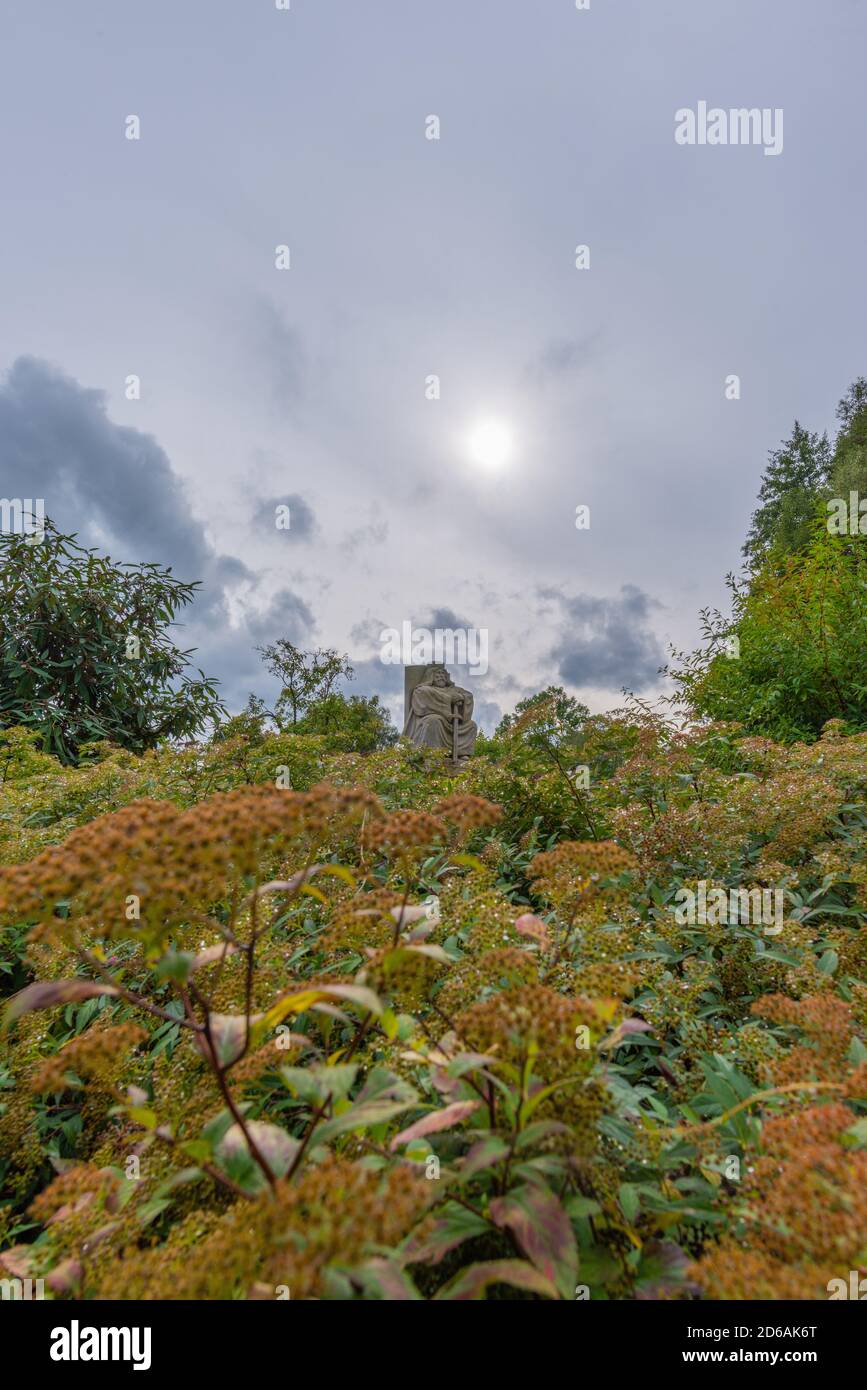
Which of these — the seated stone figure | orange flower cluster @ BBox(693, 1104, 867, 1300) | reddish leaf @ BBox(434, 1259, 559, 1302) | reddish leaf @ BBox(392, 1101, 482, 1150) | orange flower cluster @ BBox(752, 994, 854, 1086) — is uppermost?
the seated stone figure

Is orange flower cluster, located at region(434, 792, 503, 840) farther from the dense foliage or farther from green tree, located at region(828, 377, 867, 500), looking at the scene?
green tree, located at region(828, 377, 867, 500)

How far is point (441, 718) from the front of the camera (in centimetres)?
1228

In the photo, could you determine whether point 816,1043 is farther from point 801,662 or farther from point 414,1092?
point 801,662

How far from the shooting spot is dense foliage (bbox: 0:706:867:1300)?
769mm

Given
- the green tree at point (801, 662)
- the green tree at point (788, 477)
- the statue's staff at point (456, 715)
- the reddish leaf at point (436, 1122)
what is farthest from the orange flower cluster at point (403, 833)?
the green tree at point (788, 477)

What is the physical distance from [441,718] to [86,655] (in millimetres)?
6802

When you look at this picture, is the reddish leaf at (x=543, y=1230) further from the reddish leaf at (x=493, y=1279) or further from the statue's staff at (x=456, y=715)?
the statue's staff at (x=456, y=715)

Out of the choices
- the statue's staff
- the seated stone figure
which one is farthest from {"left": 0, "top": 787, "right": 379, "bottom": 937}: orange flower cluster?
the statue's staff

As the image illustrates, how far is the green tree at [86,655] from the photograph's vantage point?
757 cm

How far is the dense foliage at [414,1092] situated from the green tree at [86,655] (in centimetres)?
688

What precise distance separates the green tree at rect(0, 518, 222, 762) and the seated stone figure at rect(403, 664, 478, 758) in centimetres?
451
